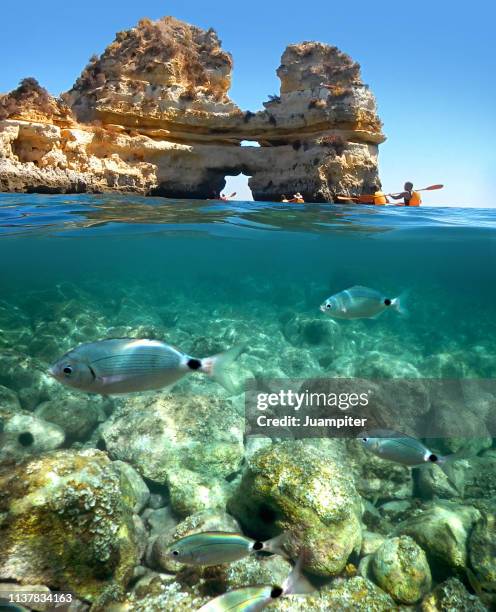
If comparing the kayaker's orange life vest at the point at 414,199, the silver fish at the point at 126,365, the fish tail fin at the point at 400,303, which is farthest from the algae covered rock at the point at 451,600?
the kayaker's orange life vest at the point at 414,199

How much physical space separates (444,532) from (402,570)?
2.71 ft

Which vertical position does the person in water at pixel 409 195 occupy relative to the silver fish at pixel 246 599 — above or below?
above

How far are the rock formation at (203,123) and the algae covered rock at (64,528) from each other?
2011cm

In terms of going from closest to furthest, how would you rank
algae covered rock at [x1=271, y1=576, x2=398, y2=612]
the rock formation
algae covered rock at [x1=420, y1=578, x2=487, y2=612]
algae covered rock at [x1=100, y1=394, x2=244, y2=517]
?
algae covered rock at [x1=271, y1=576, x2=398, y2=612] → algae covered rock at [x1=420, y1=578, x2=487, y2=612] → algae covered rock at [x1=100, y1=394, x2=244, y2=517] → the rock formation

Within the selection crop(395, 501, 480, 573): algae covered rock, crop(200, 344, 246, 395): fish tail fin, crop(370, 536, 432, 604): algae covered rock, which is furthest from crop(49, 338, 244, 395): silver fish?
crop(395, 501, 480, 573): algae covered rock

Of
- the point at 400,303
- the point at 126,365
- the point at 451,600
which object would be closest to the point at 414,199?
the point at 400,303

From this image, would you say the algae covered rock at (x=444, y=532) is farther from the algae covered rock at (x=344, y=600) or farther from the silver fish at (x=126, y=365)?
the silver fish at (x=126, y=365)

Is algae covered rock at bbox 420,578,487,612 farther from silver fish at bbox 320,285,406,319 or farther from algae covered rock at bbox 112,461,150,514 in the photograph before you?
algae covered rock at bbox 112,461,150,514

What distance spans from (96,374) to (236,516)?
3.39 metres

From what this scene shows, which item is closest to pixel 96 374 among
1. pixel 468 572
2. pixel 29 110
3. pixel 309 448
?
pixel 309 448

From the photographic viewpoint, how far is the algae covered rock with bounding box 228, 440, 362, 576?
4.16 metres

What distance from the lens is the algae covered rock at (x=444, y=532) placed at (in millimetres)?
4367

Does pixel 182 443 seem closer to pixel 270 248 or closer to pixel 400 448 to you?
pixel 400 448

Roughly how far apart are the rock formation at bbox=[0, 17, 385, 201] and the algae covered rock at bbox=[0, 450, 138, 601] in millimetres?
20112
